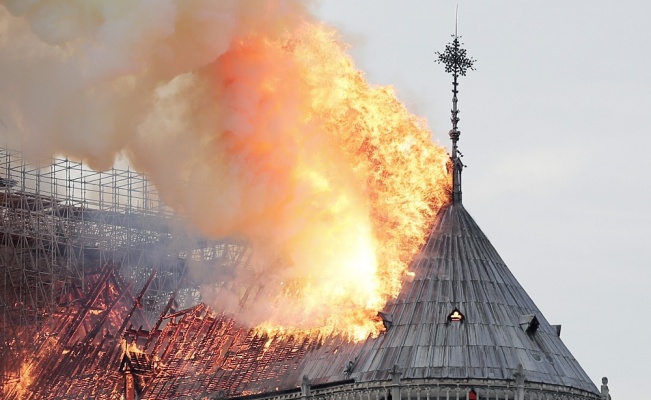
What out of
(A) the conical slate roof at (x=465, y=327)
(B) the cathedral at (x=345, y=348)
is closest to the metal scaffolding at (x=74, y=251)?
(B) the cathedral at (x=345, y=348)

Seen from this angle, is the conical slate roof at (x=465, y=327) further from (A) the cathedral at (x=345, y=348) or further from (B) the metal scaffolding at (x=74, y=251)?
(B) the metal scaffolding at (x=74, y=251)

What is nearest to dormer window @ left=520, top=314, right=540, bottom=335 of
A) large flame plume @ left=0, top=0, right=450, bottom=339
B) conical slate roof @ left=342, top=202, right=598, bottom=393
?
conical slate roof @ left=342, top=202, right=598, bottom=393

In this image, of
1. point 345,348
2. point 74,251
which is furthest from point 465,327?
point 74,251

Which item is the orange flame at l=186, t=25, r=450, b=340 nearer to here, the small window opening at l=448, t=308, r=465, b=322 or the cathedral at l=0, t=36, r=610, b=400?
the cathedral at l=0, t=36, r=610, b=400

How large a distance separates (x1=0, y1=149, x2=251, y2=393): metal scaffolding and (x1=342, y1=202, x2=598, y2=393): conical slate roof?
28.7 metres

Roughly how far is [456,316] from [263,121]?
23.6 meters

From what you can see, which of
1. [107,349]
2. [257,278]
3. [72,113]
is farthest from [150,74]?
[107,349]

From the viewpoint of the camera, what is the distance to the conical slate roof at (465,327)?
5089 inches

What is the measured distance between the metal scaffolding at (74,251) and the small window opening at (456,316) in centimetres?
3310

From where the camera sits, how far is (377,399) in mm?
129125

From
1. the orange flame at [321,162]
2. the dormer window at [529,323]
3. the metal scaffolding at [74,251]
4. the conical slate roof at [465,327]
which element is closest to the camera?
the conical slate roof at [465,327]

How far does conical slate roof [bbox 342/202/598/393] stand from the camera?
129250mm

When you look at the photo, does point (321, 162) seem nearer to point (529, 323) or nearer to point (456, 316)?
point (456, 316)

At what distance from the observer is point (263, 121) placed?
144 meters
